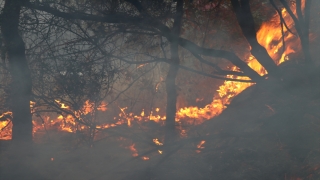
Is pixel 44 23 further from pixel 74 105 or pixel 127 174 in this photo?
pixel 127 174

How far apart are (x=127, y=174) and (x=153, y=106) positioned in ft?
17.4

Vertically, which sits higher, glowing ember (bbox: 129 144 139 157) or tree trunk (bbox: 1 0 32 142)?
tree trunk (bbox: 1 0 32 142)

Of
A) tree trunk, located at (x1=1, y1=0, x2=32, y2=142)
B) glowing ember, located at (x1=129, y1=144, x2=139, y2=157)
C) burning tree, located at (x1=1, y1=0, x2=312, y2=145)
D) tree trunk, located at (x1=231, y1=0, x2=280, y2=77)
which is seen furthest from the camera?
glowing ember, located at (x1=129, y1=144, x2=139, y2=157)

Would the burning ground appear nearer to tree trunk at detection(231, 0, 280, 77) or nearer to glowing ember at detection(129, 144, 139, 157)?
glowing ember at detection(129, 144, 139, 157)

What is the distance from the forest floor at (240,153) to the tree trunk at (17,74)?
1.81 ft

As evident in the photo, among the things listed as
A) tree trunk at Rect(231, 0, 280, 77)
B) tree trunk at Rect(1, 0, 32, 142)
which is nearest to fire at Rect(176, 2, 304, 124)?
tree trunk at Rect(231, 0, 280, 77)

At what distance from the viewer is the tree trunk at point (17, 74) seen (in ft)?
23.5

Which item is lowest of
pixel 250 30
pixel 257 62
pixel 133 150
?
pixel 133 150

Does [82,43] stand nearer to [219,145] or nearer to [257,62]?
[219,145]

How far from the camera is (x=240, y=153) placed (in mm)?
7062

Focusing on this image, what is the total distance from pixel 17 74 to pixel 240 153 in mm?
4883

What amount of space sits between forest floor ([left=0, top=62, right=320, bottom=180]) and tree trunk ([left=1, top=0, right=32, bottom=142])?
55 cm

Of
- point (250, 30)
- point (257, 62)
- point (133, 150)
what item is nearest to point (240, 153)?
point (250, 30)

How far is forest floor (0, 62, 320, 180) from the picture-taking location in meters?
6.41
